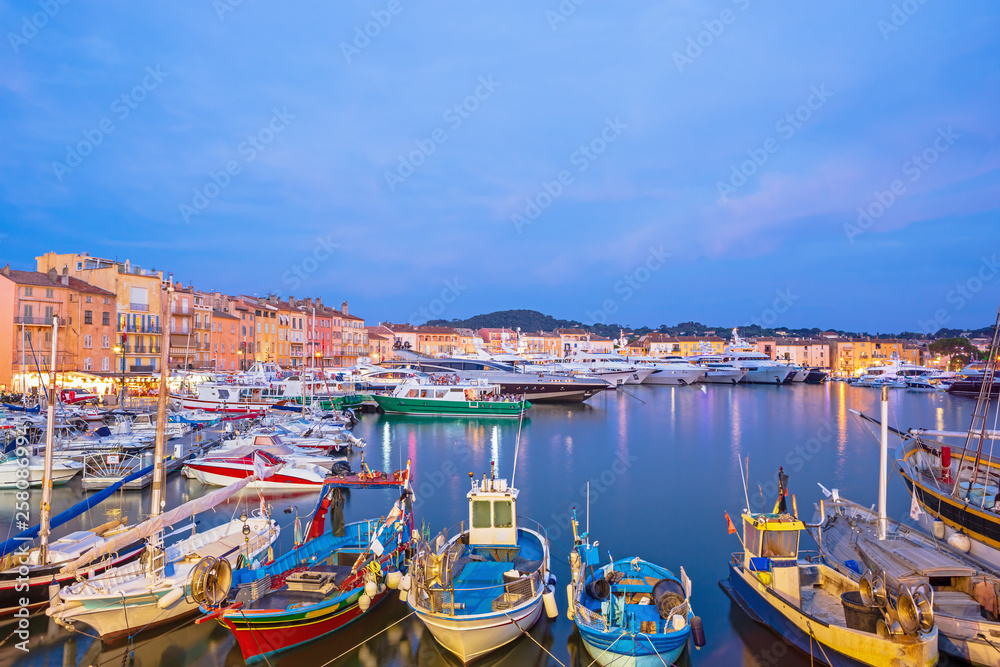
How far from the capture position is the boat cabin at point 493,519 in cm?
1082

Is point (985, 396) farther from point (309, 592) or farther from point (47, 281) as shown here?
point (47, 281)

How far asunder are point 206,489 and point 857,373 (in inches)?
4525

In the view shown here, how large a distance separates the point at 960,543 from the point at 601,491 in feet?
34.1

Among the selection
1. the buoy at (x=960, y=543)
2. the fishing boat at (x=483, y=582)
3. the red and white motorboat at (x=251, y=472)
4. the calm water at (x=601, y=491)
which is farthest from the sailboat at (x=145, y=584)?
the buoy at (x=960, y=543)

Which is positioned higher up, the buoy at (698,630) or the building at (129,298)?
the building at (129,298)

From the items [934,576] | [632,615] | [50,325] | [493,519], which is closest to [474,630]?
[632,615]

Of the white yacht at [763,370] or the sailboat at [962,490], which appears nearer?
the sailboat at [962,490]

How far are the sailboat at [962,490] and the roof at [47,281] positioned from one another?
4879cm

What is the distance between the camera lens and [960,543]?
1088 cm

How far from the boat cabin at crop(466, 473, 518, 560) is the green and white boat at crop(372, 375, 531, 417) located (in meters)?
28.3

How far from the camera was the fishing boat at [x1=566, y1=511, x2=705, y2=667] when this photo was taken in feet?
25.6

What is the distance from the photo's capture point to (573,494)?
19.5 metres

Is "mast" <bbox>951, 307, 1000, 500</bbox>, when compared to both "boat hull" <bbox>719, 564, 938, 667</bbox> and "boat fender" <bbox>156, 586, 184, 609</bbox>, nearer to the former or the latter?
"boat hull" <bbox>719, 564, 938, 667</bbox>

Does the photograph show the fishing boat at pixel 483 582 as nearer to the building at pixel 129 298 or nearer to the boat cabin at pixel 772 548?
the boat cabin at pixel 772 548
